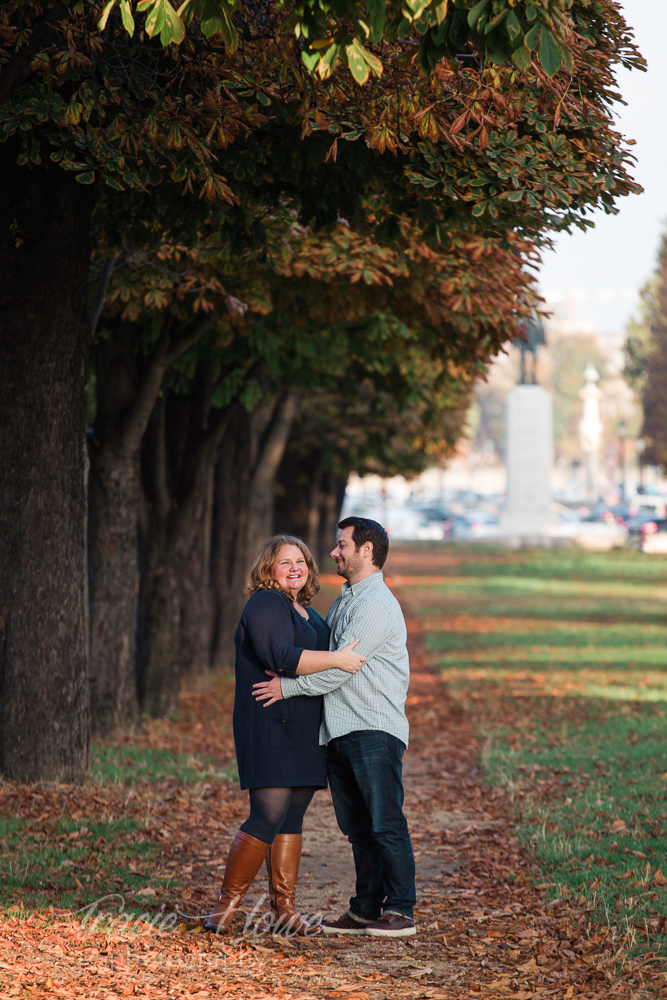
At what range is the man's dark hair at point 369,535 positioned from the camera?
5777mm

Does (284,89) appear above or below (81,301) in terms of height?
above

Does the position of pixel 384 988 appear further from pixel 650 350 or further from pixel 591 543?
pixel 650 350

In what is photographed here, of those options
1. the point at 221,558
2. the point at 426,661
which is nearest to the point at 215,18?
the point at 221,558

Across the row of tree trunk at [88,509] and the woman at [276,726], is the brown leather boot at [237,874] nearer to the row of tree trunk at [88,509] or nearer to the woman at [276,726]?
the woman at [276,726]

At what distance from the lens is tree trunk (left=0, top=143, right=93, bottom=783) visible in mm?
8250

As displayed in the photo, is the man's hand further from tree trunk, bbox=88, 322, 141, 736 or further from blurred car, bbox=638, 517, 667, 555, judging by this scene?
blurred car, bbox=638, 517, 667, 555

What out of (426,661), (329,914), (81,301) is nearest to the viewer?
(329,914)

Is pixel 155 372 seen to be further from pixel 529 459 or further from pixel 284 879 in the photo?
pixel 529 459

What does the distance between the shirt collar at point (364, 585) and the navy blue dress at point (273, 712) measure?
29 cm

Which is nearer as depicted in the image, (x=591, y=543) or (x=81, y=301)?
(x=81, y=301)

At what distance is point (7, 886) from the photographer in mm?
6473

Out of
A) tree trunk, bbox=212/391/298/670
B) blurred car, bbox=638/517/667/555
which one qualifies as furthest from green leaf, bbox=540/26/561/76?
blurred car, bbox=638/517/667/555

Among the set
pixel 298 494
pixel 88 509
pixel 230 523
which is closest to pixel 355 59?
pixel 88 509

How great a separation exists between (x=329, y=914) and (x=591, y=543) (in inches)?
1951
